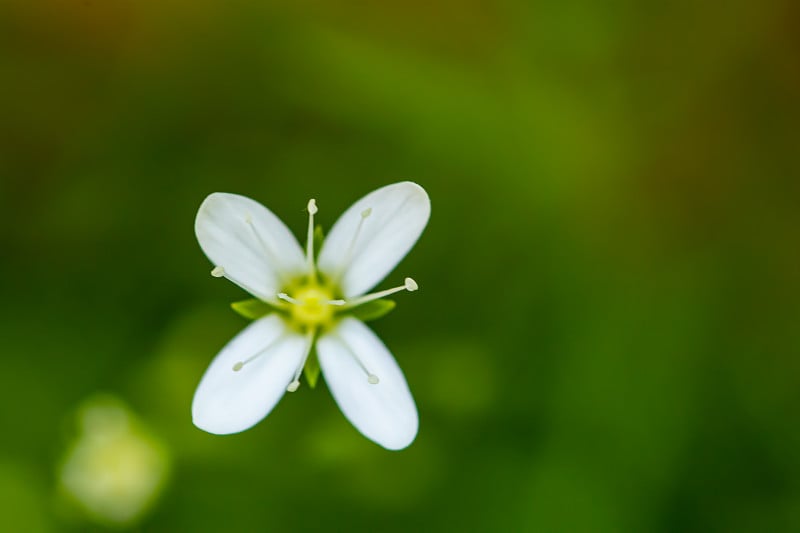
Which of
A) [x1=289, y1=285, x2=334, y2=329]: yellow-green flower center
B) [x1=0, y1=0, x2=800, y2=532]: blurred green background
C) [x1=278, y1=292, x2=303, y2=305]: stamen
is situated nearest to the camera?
[x1=278, y1=292, x2=303, y2=305]: stamen

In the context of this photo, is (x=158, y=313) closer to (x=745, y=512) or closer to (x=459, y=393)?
(x=459, y=393)

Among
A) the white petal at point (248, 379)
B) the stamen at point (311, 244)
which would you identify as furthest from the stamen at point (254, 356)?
the stamen at point (311, 244)

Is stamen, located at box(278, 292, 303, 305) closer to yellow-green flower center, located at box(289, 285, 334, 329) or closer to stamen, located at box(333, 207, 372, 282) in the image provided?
yellow-green flower center, located at box(289, 285, 334, 329)

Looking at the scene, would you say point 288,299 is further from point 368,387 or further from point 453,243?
point 453,243

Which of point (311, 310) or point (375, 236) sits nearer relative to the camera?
point (375, 236)

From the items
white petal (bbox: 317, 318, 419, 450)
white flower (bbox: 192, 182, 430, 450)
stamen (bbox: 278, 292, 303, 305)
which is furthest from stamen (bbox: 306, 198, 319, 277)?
white petal (bbox: 317, 318, 419, 450)

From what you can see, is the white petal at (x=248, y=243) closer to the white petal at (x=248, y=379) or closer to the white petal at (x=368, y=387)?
the white petal at (x=248, y=379)

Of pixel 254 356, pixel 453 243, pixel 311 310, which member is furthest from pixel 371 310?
pixel 453 243
